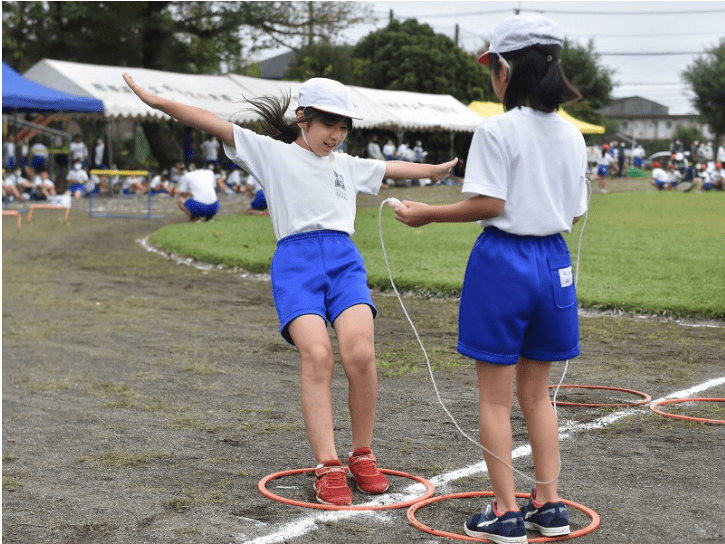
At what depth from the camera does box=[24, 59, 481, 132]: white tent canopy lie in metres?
29.5

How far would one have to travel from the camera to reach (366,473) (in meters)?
4.58

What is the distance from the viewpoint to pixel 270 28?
159ft

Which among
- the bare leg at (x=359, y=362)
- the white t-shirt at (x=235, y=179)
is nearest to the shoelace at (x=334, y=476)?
the bare leg at (x=359, y=362)

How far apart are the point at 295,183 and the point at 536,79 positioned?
4.48 ft

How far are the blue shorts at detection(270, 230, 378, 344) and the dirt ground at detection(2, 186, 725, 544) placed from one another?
82cm

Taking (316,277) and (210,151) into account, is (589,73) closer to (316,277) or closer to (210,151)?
(210,151)

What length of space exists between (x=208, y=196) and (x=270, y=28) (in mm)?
29705

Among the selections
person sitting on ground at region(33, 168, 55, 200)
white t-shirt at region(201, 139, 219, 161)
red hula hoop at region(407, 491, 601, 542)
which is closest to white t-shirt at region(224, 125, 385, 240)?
red hula hoop at region(407, 491, 601, 542)

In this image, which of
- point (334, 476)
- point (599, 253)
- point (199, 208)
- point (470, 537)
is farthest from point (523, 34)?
point (199, 208)

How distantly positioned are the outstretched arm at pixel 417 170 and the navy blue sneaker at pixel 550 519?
1714mm

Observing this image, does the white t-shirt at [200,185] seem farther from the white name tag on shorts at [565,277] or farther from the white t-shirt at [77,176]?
the white name tag on shorts at [565,277]

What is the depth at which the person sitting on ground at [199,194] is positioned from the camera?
20125mm

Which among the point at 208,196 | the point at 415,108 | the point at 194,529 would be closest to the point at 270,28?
the point at 415,108

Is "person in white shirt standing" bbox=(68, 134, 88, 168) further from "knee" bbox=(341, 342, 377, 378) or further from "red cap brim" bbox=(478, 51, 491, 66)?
"red cap brim" bbox=(478, 51, 491, 66)
